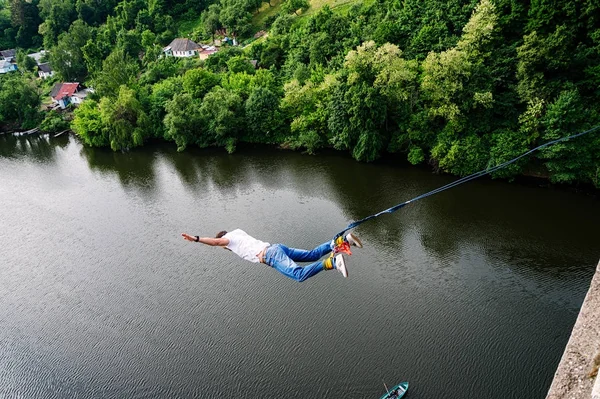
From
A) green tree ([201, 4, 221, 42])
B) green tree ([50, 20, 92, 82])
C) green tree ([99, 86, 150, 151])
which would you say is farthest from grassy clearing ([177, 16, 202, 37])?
green tree ([99, 86, 150, 151])

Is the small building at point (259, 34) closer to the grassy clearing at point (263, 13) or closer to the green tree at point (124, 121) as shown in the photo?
the grassy clearing at point (263, 13)

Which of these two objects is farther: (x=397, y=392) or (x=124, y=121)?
(x=124, y=121)

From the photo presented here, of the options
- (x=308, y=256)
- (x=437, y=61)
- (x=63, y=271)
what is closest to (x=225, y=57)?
(x=437, y=61)

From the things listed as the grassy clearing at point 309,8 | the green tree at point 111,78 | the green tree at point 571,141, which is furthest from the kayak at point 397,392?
the grassy clearing at point 309,8

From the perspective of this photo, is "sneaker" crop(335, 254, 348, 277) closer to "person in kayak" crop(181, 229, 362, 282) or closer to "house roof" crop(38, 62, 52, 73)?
"person in kayak" crop(181, 229, 362, 282)

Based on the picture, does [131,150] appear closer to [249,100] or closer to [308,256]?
[249,100]

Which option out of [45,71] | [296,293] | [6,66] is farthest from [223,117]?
[6,66]

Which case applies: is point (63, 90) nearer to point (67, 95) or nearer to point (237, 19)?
point (67, 95)
